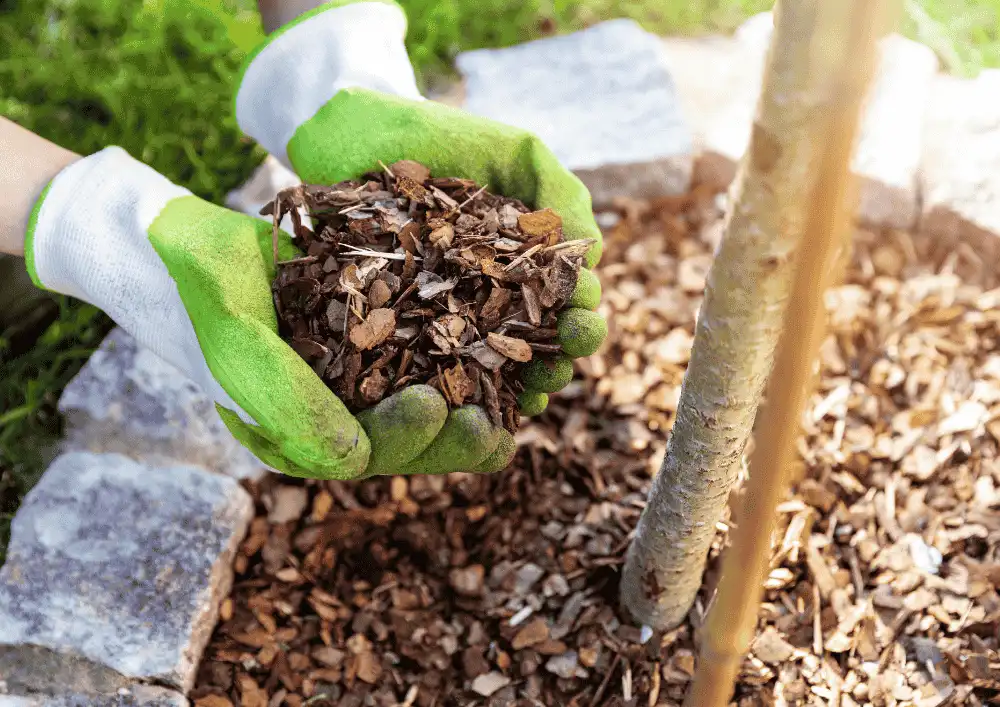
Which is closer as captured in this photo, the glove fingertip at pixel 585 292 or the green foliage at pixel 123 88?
the glove fingertip at pixel 585 292

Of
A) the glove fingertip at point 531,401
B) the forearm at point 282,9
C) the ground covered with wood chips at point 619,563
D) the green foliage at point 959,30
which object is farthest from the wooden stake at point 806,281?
the green foliage at point 959,30

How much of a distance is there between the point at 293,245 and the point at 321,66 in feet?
1.46

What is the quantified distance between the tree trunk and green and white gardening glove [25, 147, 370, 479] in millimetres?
500

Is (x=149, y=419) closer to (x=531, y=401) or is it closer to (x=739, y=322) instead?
(x=531, y=401)

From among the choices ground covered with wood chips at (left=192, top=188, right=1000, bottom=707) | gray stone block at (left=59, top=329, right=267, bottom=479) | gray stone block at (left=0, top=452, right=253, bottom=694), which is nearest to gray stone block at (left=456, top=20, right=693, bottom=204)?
ground covered with wood chips at (left=192, top=188, right=1000, bottom=707)

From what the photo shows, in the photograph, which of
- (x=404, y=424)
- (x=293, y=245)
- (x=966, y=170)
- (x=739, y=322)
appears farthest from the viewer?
(x=966, y=170)

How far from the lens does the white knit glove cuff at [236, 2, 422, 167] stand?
71.9 inches

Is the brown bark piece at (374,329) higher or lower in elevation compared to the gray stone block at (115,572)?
higher

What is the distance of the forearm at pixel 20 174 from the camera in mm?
1575

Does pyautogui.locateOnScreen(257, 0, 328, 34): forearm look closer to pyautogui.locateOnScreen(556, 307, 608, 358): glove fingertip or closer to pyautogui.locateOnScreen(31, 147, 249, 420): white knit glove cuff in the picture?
pyautogui.locateOnScreen(31, 147, 249, 420): white knit glove cuff

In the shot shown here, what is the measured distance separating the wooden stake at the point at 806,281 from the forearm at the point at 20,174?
136 cm

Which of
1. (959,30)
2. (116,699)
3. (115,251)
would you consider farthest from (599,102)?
(116,699)

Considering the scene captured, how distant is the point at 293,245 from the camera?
1659mm

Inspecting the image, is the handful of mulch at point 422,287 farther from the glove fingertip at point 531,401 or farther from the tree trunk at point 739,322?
the tree trunk at point 739,322
